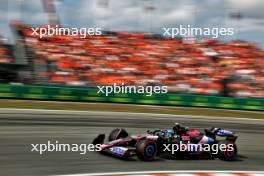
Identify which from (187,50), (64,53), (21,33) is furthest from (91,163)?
(187,50)

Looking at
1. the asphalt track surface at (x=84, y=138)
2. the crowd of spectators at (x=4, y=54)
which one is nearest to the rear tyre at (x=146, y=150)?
the asphalt track surface at (x=84, y=138)

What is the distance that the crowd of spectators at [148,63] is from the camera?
27953 millimetres

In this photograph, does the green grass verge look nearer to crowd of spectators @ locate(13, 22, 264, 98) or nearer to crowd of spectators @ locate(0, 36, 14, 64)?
crowd of spectators @ locate(13, 22, 264, 98)

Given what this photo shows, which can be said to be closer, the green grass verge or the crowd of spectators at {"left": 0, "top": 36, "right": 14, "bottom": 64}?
the green grass verge

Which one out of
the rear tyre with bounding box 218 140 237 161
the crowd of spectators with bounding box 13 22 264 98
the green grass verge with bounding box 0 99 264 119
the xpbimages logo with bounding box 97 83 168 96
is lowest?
the rear tyre with bounding box 218 140 237 161

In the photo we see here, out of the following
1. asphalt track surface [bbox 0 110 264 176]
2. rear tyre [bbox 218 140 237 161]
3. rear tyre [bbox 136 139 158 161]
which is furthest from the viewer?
rear tyre [bbox 218 140 237 161]

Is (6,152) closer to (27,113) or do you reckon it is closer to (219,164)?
(219,164)

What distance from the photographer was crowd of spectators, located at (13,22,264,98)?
91.7ft

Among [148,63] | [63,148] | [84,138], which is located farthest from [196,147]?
[148,63]

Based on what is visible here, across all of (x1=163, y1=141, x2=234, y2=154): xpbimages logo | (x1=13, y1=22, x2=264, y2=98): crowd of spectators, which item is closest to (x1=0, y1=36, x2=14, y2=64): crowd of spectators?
(x1=13, y1=22, x2=264, y2=98): crowd of spectators

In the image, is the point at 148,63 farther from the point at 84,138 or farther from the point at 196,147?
the point at 196,147

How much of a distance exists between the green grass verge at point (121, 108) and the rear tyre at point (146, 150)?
36.4 ft

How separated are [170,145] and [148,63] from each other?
19.7 metres

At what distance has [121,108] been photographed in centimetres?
2389
